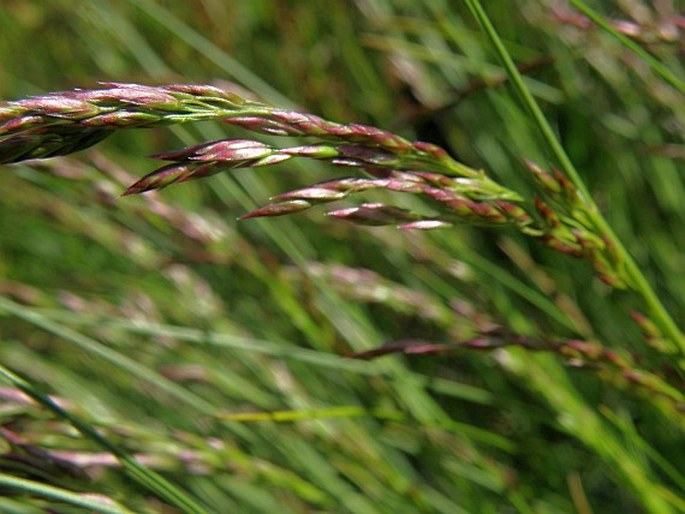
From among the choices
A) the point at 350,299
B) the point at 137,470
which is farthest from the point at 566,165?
the point at 350,299

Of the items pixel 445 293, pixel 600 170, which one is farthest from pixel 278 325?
pixel 600 170

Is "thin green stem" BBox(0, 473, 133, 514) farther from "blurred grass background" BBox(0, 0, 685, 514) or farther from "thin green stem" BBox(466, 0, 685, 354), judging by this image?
"thin green stem" BBox(466, 0, 685, 354)

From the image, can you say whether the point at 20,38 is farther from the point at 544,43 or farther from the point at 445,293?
the point at 445,293

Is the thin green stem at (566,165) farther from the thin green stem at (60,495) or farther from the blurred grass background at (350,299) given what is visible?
the thin green stem at (60,495)

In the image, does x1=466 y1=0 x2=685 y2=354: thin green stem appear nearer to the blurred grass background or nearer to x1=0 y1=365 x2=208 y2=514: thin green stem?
Answer: the blurred grass background

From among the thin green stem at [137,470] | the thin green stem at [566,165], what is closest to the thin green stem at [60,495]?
the thin green stem at [137,470]

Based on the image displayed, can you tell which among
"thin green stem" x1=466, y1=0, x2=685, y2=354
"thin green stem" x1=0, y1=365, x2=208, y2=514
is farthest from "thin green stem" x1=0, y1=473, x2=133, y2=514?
"thin green stem" x1=466, y1=0, x2=685, y2=354

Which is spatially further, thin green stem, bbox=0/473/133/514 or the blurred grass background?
the blurred grass background
